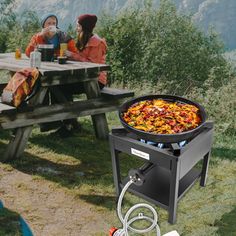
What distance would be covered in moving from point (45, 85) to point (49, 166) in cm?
93

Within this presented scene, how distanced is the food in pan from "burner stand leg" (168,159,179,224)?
298 millimetres

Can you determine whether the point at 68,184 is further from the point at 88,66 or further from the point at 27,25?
the point at 27,25

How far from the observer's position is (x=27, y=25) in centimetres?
3070

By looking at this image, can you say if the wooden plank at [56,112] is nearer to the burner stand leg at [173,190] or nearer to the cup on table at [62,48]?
the cup on table at [62,48]

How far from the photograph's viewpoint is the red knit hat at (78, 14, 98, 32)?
5.37 metres

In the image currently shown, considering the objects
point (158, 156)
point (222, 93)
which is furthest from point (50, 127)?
point (222, 93)

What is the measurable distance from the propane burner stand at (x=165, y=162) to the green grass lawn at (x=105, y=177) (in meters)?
0.24

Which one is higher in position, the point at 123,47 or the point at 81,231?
the point at 81,231

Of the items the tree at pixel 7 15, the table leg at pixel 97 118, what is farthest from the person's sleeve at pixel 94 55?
the tree at pixel 7 15

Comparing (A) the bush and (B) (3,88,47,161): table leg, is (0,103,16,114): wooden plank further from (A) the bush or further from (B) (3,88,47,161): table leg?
(A) the bush

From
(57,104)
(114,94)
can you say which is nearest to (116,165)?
(57,104)

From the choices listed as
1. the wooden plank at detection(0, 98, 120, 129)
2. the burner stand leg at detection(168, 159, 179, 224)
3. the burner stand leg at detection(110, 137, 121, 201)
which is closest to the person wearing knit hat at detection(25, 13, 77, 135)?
the wooden plank at detection(0, 98, 120, 129)

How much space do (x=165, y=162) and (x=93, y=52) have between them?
9.02ft

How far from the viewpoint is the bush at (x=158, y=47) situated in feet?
74.0
